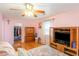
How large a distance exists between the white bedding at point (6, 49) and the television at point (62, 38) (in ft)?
2.20

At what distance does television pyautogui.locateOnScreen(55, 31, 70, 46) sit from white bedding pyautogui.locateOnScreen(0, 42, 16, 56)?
67cm

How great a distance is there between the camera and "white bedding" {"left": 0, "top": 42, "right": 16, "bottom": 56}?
127cm

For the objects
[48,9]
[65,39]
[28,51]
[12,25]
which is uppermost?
[48,9]

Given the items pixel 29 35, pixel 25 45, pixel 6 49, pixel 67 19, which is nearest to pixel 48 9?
pixel 67 19

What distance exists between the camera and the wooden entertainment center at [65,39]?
1.47 meters

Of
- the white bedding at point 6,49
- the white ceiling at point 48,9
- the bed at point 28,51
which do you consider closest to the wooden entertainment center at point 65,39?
the bed at point 28,51

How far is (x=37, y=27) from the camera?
1.52 m

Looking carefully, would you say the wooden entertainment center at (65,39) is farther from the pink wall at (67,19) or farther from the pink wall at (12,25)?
the pink wall at (12,25)

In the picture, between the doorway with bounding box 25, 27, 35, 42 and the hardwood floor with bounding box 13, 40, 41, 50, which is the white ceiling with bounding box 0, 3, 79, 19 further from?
the hardwood floor with bounding box 13, 40, 41, 50

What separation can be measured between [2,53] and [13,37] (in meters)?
0.31

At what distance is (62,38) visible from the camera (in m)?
1.57

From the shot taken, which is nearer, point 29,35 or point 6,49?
point 6,49

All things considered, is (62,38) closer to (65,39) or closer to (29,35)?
(65,39)

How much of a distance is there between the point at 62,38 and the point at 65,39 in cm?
5
